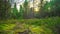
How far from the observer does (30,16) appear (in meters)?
1.86

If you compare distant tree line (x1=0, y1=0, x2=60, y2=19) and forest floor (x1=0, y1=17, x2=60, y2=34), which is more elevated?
distant tree line (x1=0, y1=0, x2=60, y2=19)

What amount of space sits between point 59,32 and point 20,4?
1.79 feet

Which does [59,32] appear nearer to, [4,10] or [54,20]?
[54,20]

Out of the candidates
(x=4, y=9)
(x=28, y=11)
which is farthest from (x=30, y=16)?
(x=4, y=9)

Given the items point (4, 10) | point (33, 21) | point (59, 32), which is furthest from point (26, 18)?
point (59, 32)

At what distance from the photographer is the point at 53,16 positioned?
6.20 ft

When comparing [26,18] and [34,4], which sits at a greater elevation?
[34,4]

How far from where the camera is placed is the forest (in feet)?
5.87

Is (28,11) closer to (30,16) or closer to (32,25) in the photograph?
(30,16)

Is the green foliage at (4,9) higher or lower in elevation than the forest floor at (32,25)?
higher

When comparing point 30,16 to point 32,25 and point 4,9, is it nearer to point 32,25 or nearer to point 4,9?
point 32,25

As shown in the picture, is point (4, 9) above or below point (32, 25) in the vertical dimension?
above

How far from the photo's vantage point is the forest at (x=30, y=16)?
5.87ft

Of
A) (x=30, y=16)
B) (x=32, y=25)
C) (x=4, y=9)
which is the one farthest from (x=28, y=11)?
(x=4, y=9)
